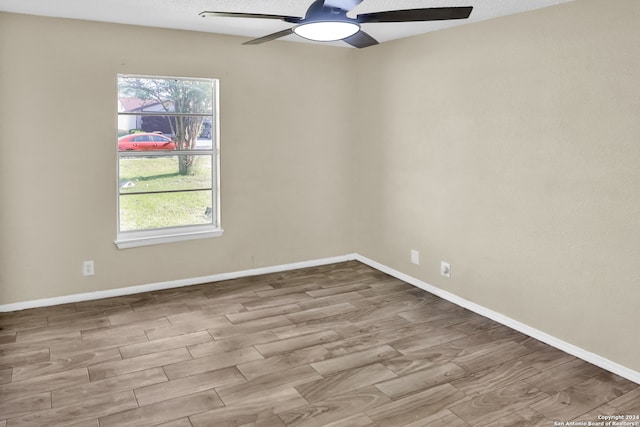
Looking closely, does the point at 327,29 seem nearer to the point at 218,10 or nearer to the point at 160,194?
the point at 218,10

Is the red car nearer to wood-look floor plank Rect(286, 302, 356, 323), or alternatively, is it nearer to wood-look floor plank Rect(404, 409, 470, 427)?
wood-look floor plank Rect(286, 302, 356, 323)

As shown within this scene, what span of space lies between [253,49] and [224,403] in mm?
3196

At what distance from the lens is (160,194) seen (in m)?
4.60

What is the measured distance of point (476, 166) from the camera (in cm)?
400

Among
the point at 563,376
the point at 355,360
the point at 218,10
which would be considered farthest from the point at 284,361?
the point at 218,10

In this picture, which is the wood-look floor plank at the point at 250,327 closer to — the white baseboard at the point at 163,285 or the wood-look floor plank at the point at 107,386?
the wood-look floor plank at the point at 107,386

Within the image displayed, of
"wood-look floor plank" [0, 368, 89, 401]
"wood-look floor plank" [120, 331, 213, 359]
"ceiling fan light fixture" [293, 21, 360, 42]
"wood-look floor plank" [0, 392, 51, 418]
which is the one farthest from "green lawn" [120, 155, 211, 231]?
"ceiling fan light fixture" [293, 21, 360, 42]

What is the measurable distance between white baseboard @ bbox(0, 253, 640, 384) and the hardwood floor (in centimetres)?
7

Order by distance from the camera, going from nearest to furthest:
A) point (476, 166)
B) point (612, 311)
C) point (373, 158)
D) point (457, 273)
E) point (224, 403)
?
1. point (224, 403)
2. point (612, 311)
3. point (476, 166)
4. point (457, 273)
5. point (373, 158)

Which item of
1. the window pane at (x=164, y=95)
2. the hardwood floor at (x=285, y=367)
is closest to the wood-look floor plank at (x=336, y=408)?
the hardwood floor at (x=285, y=367)

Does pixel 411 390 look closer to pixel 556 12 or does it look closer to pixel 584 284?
pixel 584 284

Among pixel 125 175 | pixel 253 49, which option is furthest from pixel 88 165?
pixel 253 49

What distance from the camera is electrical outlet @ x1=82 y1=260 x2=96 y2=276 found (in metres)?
4.25

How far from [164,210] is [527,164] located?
302cm
